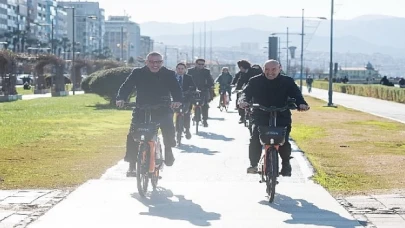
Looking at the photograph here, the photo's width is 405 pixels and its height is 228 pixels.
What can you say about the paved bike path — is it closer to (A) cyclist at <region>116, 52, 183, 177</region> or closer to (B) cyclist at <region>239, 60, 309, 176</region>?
(A) cyclist at <region>116, 52, 183, 177</region>

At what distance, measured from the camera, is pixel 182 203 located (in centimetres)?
938

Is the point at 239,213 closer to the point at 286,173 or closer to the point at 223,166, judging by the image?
the point at 286,173

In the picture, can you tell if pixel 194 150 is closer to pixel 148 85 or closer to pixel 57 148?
pixel 57 148

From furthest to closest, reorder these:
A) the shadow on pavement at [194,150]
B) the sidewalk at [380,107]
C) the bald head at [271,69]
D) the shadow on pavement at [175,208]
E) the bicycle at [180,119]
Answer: the sidewalk at [380,107]
the bicycle at [180,119]
the shadow on pavement at [194,150]
the bald head at [271,69]
the shadow on pavement at [175,208]

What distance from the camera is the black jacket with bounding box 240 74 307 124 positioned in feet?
32.8

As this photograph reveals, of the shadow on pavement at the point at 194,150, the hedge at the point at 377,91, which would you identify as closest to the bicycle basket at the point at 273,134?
the shadow on pavement at the point at 194,150

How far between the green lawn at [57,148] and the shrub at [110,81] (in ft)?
24.6

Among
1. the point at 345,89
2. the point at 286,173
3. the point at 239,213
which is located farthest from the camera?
the point at 345,89

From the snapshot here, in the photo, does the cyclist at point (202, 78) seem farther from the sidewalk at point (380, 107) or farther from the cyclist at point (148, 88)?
the cyclist at point (148, 88)

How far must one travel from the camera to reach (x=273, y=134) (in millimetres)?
9672

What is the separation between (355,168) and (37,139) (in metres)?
8.09

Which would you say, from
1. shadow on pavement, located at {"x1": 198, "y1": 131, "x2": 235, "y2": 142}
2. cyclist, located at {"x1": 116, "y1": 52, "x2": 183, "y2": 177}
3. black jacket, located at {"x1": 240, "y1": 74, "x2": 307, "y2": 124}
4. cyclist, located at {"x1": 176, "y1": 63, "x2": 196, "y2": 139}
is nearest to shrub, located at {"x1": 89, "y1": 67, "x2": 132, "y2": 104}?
shadow on pavement, located at {"x1": 198, "y1": 131, "x2": 235, "y2": 142}

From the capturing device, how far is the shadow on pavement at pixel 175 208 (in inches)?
333

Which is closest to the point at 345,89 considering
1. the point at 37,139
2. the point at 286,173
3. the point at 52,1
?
the point at 37,139
